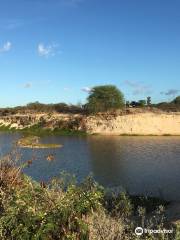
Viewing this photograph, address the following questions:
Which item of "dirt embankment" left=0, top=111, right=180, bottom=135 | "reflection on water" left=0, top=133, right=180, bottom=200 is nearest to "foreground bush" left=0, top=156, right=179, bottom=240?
"reflection on water" left=0, top=133, right=180, bottom=200

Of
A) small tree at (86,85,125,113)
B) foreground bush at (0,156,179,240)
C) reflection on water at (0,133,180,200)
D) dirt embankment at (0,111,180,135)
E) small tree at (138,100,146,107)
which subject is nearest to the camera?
foreground bush at (0,156,179,240)

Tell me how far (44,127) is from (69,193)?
68085 millimetres

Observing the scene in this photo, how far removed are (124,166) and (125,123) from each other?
38.2 metres

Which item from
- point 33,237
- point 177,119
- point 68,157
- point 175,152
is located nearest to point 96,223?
point 33,237

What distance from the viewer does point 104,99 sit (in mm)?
82188

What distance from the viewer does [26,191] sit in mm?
10172

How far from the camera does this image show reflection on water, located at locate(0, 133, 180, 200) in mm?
25641

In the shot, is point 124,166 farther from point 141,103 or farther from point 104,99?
point 141,103

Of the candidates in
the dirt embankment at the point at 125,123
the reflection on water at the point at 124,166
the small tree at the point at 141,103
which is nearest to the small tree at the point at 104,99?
the dirt embankment at the point at 125,123

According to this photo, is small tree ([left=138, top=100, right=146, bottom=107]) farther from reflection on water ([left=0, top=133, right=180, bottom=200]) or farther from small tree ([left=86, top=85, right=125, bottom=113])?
reflection on water ([left=0, top=133, right=180, bottom=200])

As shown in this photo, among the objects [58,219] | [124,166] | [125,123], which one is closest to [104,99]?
[125,123]

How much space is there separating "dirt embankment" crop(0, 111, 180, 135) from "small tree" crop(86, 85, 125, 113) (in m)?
3.07

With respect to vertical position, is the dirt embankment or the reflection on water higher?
the dirt embankment

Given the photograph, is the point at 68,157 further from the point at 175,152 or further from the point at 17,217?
the point at 17,217
